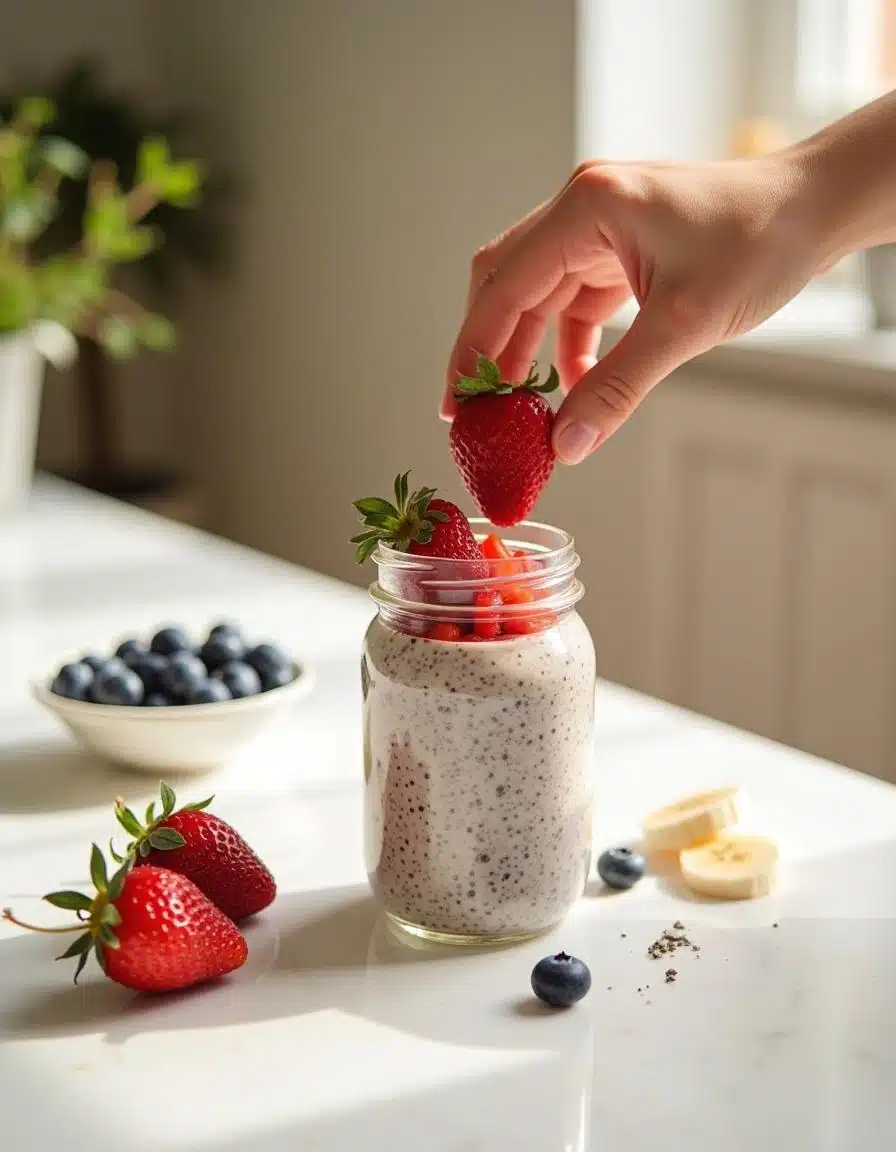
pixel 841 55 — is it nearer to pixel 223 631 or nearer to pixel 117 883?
pixel 223 631

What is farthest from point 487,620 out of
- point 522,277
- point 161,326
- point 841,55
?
point 161,326

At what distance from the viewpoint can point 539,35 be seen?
295 centimetres

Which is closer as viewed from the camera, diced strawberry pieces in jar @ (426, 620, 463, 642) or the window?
diced strawberry pieces in jar @ (426, 620, 463, 642)

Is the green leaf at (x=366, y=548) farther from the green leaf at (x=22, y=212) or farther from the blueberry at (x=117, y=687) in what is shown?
the green leaf at (x=22, y=212)

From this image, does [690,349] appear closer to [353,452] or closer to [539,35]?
[539,35]

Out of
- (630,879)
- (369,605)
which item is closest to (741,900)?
(630,879)

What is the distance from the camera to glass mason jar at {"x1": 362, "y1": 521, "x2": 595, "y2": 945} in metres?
0.94

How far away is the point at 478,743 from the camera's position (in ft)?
3.07

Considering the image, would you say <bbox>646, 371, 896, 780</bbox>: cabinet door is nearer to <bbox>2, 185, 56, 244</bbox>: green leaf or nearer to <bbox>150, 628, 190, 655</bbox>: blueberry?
<bbox>2, 185, 56, 244</bbox>: green leaf

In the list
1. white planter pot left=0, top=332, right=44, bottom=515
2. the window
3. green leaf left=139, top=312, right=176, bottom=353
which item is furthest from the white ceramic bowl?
green leaf left=139, top=312, right=176, bottom=353

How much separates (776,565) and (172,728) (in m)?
1.58

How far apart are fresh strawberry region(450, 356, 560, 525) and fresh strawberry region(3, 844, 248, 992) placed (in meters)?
0.32

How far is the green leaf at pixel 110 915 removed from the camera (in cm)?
87

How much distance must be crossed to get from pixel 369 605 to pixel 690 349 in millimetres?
771
